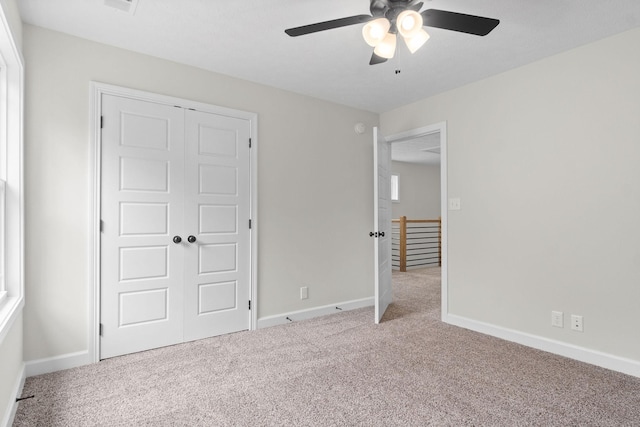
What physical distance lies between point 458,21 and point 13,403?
310 cm

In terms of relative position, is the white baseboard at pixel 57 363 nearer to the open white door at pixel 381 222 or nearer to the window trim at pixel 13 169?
the window trim at pixel 13 169

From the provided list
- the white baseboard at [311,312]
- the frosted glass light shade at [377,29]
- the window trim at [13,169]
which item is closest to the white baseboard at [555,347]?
the white baseboard at [311,312]

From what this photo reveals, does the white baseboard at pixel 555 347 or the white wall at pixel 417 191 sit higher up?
the white wall at pixel 417 191

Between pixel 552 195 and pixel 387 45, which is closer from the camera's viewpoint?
pixel 387 45

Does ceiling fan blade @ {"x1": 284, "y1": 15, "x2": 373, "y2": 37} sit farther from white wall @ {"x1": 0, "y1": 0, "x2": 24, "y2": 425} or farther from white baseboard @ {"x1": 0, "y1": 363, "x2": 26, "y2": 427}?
white baseboard @ {"x1": 0, "y1": 363, "x2": 26, "y2": 427}

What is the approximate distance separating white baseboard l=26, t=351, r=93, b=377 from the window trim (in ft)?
1.72

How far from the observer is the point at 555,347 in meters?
2.75

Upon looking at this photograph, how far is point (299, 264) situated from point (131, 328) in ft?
5.25

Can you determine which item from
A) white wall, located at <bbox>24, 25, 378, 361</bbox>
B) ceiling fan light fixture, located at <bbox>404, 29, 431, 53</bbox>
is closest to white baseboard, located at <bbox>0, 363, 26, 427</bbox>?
white wall, located at <bbox>24, 25, 378, 361</bbox>

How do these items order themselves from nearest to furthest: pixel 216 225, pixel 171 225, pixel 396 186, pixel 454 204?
pixel 171 225
pixel 216 225
pixel 454 204
pixel 396 186

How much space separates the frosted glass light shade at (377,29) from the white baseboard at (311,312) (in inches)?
103

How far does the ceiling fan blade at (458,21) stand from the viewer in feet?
5.49

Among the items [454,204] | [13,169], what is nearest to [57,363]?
[13,169]

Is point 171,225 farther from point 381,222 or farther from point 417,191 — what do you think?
point 417,191
